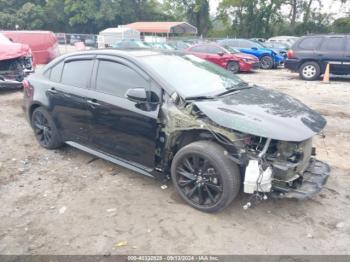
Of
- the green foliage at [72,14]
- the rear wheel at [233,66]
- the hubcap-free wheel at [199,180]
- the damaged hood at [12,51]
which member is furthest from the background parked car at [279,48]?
the green foliage at [72,14]

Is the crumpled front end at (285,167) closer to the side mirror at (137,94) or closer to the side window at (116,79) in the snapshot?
the side mirror at (137,94)

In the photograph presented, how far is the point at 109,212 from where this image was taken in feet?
12.2

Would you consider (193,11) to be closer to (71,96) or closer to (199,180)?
(71,96)

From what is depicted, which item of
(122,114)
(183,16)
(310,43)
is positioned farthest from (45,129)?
(183,16)

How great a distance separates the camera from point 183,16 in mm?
54500

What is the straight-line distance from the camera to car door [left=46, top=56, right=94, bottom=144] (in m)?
4.54

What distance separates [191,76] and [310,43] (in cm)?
1013

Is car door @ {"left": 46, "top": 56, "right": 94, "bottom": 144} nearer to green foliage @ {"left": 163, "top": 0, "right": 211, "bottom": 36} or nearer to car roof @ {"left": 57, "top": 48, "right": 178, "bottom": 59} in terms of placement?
car roof @ {"left": 57, "top": 48, "right": 178, "bottom": 59}

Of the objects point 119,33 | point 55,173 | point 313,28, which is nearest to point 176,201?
point 55,173

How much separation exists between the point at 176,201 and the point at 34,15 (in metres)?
55.4

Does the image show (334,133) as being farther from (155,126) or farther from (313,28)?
(313,28)

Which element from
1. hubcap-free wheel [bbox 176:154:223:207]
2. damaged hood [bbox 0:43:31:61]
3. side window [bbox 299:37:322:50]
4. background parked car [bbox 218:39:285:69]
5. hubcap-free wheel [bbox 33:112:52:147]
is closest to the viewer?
hubcap-free wheel [bbox 176:154:223:207]

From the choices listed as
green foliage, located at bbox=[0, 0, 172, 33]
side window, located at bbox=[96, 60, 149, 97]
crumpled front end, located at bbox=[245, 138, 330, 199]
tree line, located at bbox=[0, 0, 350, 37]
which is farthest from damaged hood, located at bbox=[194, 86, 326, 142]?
green foliage, located at bbox=[0, 0, 172, 33]

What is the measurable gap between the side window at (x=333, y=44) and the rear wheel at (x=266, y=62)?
4871mm
